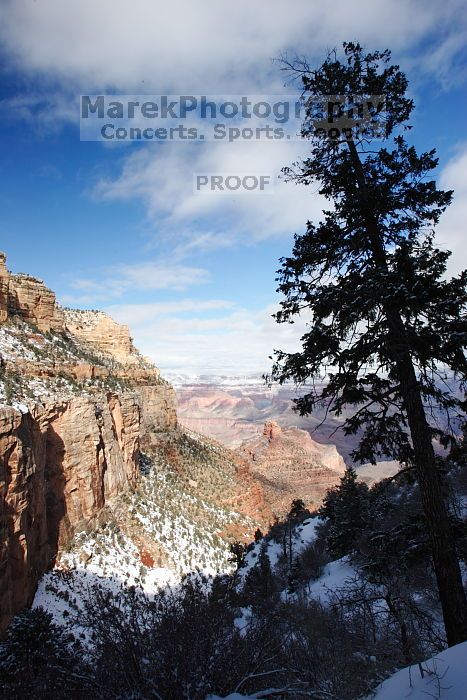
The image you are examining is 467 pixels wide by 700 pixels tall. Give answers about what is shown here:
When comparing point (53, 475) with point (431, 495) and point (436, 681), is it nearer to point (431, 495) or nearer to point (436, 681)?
point (431, 495)

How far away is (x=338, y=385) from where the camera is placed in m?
7.62

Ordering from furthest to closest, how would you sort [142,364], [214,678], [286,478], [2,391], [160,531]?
[286,478], [142,364], [160,531], [2,391], [214,678]

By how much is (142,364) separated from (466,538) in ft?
194

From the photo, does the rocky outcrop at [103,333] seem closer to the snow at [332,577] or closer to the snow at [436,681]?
the snow at [332,577]

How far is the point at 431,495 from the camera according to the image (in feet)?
22.8

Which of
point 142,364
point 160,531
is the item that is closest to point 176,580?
point 160,531

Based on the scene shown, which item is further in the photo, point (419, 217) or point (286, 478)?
point (286, 478)

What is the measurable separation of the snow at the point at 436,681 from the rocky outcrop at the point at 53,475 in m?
16.1

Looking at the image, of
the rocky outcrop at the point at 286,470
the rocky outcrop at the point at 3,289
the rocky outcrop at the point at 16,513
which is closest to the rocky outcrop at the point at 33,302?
the rocky outcrop at the point at 3,289

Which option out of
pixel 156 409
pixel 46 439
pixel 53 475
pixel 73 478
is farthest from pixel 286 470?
pixel 46 439

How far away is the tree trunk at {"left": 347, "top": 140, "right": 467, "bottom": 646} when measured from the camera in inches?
253

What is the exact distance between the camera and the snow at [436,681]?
4.28m

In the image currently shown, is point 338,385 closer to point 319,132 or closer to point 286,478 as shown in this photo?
point 319,132

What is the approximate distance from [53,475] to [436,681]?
25.9 m
